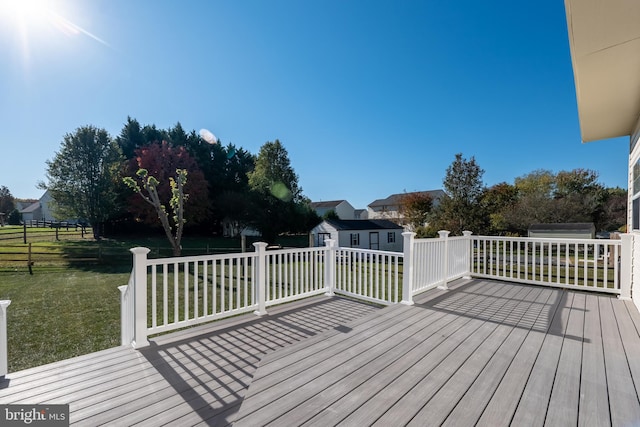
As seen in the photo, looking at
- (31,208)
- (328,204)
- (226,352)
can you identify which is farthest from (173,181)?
(31,208)

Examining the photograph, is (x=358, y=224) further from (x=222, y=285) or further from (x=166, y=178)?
(x=222, y=285)

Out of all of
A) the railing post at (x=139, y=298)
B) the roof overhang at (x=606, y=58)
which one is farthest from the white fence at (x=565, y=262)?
the railing post at (x=139, y=298)

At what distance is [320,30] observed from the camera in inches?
263

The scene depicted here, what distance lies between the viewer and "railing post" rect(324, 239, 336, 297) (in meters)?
4.64

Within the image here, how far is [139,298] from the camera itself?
2.65 metres

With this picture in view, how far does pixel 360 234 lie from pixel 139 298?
18.5m

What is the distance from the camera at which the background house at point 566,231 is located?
40.7ft

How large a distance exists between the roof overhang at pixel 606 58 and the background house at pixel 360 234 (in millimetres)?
15719

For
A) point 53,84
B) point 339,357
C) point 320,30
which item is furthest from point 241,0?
point 339,357

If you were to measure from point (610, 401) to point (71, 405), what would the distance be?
3226mm

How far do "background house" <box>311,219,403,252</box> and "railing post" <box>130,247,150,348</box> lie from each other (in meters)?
16.2

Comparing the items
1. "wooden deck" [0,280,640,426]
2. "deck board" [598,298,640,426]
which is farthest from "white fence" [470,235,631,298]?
"deck board" [598,298,640,426]

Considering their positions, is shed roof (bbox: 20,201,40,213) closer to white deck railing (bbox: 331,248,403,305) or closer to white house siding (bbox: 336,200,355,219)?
white house siding (bbox: 336,200,355,219)

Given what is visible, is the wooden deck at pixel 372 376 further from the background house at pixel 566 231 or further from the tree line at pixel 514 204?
the background house at pixel 566 231
